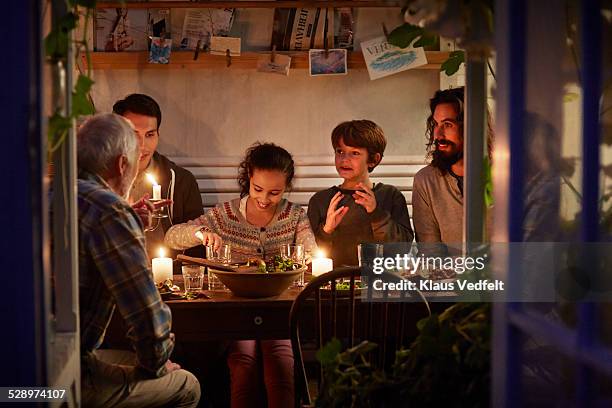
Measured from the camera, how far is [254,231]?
418cm

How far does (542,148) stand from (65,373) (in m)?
1.02

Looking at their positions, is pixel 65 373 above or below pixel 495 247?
below

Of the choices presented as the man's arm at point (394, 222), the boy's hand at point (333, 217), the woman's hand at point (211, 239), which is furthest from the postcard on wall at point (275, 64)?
the woman's hand at point (211, 239)

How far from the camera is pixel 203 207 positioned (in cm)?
500

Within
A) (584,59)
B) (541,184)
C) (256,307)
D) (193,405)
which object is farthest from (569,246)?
(256,307)

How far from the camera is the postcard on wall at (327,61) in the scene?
15.8 ft

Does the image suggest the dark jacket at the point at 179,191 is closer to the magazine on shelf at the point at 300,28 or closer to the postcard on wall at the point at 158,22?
the postcard on wall at the point at 158,22

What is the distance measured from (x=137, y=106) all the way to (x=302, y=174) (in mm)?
1112

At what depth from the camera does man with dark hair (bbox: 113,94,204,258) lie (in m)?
4.55

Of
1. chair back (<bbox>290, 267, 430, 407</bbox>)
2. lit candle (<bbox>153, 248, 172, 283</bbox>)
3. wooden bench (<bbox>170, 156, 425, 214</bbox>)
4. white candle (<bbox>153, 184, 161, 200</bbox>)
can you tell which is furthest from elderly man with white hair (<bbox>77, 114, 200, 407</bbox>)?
wooden bench (<bbox>170, 156, 425, 214</bbox>)

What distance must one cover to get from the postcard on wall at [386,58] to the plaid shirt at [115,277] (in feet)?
9.50

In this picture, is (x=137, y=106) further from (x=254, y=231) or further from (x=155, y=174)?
(x=254, y=231)

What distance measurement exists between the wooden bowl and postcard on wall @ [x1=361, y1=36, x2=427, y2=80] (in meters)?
2.03

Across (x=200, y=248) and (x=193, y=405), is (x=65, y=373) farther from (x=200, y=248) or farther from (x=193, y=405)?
(x=200, y=248)
